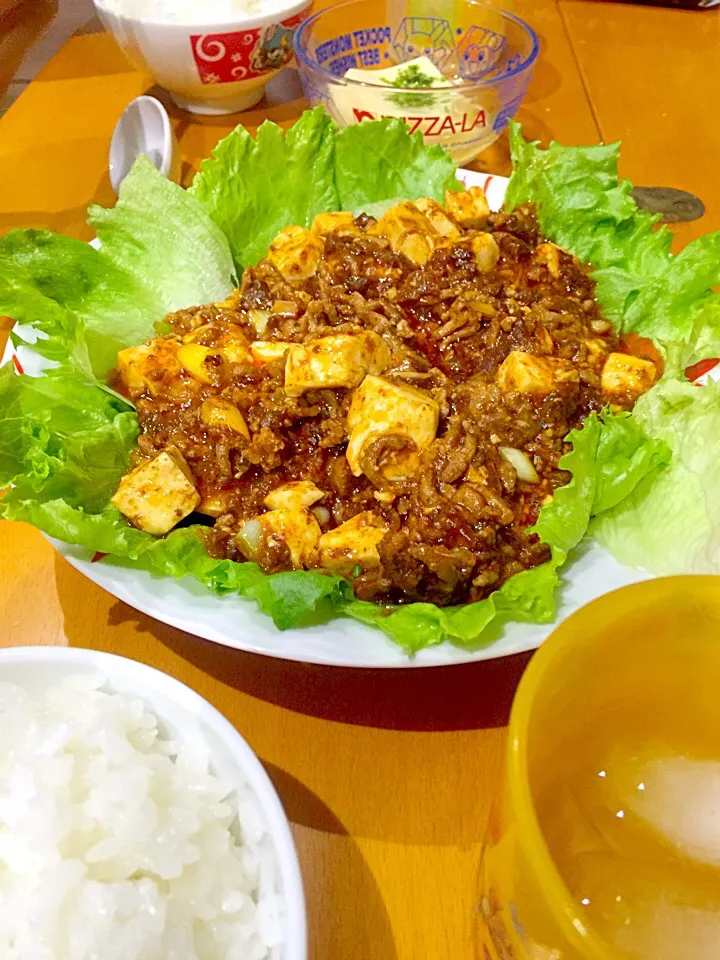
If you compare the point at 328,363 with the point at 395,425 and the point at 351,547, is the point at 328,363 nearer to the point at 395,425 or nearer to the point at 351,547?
the point at 395,425

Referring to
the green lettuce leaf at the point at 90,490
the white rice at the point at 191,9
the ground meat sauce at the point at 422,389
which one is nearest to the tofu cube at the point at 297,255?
the ground meat sauce at the point at 422,389

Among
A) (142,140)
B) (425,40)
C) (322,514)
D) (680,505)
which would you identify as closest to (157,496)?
(322,514)

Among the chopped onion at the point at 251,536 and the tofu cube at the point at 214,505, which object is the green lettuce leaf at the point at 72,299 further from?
the chopped onion at the point at 251,536

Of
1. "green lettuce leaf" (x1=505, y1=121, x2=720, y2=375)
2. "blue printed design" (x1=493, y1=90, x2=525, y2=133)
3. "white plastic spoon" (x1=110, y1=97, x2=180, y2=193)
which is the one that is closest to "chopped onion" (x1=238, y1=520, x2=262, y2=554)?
"green lettuce leaf" (x1=505, y1=121, x2=720, y2=375)

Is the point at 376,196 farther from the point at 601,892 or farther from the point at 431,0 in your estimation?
the point at 601,892

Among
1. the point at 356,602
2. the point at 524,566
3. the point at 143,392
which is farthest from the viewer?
the point at 143,392

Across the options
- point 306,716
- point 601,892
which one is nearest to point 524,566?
point 306,716
